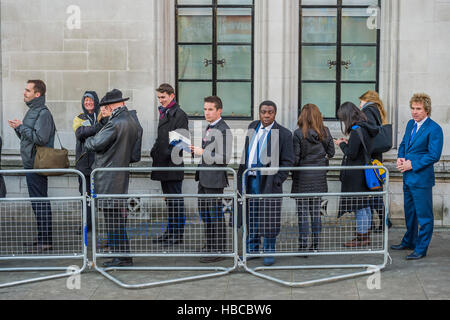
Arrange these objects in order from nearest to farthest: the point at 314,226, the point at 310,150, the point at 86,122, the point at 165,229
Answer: the point at 165,229
the point at 314,226
the point at 310,150
the point at 86,122

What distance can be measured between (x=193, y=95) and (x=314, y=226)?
347 cm

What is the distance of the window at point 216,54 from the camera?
401 inches

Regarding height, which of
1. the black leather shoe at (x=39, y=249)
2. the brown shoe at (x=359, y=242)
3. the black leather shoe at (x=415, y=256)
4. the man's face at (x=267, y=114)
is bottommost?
the black leather shoe at (x=415, y=256)

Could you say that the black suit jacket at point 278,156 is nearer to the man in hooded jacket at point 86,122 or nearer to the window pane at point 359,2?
the man in hooded jacket at point 86,122

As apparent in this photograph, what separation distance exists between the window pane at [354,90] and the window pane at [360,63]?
0.09m

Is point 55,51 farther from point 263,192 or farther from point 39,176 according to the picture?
point 263,192

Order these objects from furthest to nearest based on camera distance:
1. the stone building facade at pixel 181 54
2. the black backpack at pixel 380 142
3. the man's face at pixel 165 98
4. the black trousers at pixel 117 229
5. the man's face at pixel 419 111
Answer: the stone building facade at pixel 181 54
the man's face at pixel 165 98
the black backpack at pixel 380 142
the man's face at pixel 419 111
the black trousers at pixel 117 229

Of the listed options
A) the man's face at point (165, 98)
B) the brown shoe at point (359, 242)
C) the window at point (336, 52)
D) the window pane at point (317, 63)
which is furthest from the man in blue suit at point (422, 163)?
the man's face at point (165, 98)

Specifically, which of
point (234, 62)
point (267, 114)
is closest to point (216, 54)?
point (234, 62)

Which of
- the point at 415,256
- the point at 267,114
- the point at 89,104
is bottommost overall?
the point at 415,256

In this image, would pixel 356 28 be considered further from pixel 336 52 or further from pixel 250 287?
pixel 250 287

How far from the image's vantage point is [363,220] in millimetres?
7602

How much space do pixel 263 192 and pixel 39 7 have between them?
4.54 metres

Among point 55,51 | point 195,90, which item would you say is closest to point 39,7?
point 55,51
